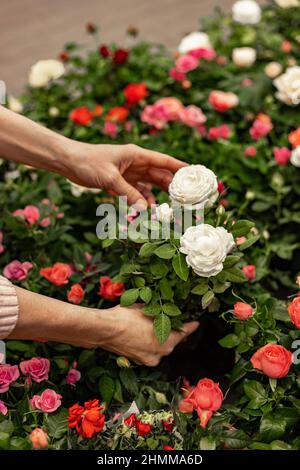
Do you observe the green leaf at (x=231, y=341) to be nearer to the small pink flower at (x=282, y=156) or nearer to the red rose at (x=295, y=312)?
the red rose at (x=295, y=312)

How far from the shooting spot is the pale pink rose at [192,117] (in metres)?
1.92

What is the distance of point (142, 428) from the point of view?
1093 mm

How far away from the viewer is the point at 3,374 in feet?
4.07

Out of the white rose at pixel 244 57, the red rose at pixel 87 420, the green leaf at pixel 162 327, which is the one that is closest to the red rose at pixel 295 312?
the green leaf at pixel 162 327

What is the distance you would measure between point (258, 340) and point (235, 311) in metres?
0.09

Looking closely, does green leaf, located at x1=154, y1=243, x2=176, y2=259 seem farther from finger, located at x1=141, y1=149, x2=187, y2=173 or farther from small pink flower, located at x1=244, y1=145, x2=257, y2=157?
small pink flower, located at x1=244, y1=145, x2=257, y2=157

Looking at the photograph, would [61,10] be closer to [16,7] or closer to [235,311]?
[16,7]

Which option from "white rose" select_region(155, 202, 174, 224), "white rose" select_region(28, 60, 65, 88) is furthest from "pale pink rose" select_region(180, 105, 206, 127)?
"white rose" select_region(155, 202, 174, 224)

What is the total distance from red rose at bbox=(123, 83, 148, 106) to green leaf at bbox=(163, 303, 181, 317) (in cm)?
94

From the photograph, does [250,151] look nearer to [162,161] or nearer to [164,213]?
[162,161]

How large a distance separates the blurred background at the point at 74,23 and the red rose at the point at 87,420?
2.19 m

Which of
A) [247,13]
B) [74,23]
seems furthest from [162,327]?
[74,23]

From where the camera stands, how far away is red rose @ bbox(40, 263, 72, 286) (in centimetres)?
141
